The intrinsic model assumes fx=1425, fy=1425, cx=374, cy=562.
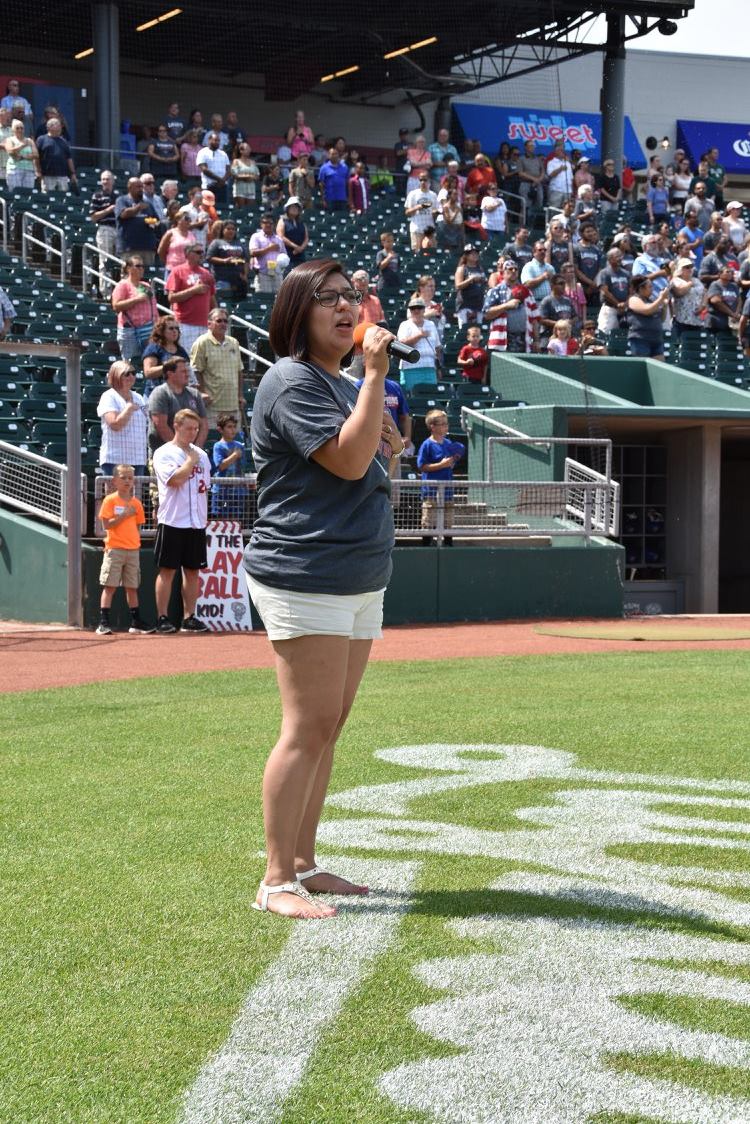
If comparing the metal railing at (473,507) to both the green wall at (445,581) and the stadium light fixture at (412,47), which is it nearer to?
the green wall at (445,581)

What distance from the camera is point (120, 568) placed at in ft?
43.7

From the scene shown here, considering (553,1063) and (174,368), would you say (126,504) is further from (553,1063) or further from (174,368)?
(553,1063)

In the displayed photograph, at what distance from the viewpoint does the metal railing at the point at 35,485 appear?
45.5 feet

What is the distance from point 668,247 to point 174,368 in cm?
1315

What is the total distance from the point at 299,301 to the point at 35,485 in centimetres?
1060

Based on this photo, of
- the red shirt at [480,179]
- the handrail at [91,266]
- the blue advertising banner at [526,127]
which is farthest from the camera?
the blue advertising banner at [526,127]

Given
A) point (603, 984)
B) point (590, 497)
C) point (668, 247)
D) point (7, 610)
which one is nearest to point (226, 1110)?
point (603, 984)

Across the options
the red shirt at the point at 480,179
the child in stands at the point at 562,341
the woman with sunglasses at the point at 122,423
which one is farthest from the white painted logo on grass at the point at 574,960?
the red shirt at the point at 480,179

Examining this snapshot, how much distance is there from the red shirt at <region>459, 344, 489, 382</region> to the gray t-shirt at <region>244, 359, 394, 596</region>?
614 inches

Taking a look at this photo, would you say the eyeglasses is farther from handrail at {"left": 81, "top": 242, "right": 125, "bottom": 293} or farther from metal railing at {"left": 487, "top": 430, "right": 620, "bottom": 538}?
handrail at {"left": 81, "top": 242, "right": 125, "bottom": 293}

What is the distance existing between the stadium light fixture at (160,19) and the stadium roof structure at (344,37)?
1.5 inches

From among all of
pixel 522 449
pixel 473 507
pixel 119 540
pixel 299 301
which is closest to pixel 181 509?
pixel 119 540

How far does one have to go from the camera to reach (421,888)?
4.37m

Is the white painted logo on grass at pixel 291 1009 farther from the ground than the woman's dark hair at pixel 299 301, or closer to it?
closer to it
